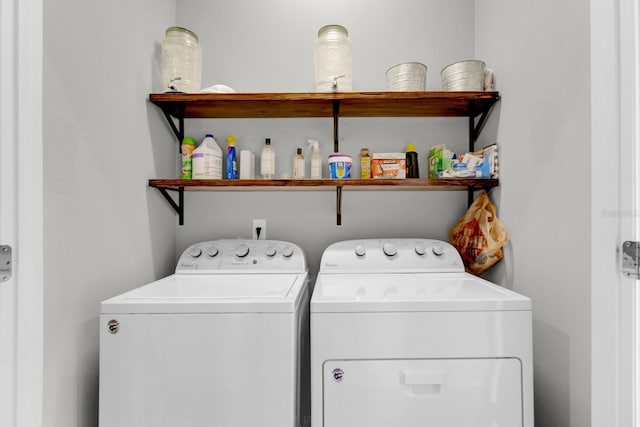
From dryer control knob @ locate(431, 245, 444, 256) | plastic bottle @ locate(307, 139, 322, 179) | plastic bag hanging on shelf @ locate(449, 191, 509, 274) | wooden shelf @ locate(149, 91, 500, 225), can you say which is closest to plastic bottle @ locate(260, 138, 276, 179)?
wooden shelf @ locate(149, 91, 500, 225)

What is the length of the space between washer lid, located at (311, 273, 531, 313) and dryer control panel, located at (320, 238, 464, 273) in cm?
10

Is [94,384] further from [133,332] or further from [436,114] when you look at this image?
[436,114]

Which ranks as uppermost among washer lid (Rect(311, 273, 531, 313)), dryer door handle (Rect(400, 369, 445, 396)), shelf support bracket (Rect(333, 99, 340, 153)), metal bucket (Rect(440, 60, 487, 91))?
metal bucket (Rect(440, 60, 487, 91))

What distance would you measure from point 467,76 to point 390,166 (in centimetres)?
54

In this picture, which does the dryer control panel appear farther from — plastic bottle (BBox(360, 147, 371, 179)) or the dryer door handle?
the dryer door handle

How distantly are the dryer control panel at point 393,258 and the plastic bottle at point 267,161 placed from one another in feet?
1.64

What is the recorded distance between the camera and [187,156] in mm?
1576

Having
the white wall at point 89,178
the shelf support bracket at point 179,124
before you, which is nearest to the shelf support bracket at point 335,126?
the shelf support bracket at point 179,124

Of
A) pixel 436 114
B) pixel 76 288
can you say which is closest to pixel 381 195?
pixel 436 114

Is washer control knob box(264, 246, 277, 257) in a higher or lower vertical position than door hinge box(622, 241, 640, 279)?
lower

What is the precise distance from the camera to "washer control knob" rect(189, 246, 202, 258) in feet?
5.15

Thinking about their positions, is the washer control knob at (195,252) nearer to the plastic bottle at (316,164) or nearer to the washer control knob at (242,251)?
the washer control knob at (242,251)

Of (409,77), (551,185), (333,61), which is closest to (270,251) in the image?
(333,61)

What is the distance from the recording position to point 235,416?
3.15 feet
